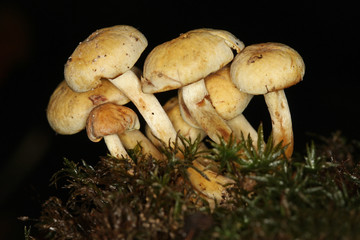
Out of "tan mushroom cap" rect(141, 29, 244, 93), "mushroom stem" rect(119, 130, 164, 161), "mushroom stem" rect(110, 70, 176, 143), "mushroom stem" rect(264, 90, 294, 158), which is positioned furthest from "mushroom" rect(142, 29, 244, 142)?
"mushroom stem" rect(119, 130, 164, 161)

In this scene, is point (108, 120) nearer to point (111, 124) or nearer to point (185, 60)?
point (111, 124)

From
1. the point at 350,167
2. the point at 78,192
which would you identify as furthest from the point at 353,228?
the point at 78,192

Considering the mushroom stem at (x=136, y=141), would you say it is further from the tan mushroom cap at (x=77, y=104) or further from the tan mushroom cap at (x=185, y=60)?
the tan mushroom cap at (x=185, y=60)

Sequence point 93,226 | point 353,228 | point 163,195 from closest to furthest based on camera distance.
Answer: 1. point 353,228
2. point 163,195
3. point 93,226

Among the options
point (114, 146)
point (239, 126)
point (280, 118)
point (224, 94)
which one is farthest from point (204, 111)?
point (114, 146)

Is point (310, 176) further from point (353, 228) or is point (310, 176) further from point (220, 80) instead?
point (220, 80)

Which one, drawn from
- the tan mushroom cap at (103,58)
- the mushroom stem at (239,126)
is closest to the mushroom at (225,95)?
the mushroom stem at (239,126)
